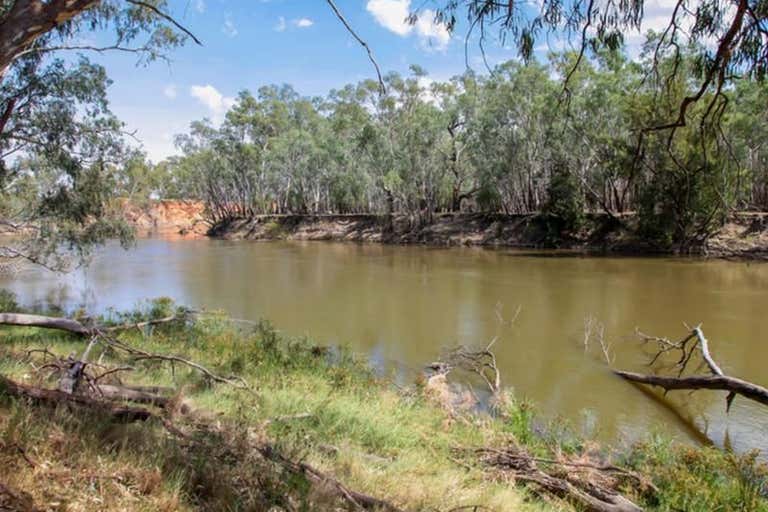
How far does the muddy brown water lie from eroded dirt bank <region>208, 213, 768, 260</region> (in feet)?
8.36

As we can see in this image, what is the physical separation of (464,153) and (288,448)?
99.2ft

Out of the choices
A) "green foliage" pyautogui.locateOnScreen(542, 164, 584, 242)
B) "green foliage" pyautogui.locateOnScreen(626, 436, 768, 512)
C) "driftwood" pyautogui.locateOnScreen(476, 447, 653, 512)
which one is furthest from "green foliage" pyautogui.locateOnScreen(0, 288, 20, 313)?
"green foliage" pyautogui.locateOnScreen(542, 164, 584, 242)

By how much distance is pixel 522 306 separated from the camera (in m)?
12.6

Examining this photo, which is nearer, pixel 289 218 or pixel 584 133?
pixel 584 133

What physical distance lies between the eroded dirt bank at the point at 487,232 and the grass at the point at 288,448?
1984 centimetres

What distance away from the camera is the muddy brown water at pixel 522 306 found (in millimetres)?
6613

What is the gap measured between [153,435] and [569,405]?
533 cm

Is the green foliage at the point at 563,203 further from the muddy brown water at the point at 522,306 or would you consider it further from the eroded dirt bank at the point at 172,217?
the eroded dirt bank at the point at 172,217

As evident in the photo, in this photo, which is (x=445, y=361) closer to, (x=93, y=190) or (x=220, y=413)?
(x=220, y=413)

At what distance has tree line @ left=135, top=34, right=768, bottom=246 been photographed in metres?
20.2

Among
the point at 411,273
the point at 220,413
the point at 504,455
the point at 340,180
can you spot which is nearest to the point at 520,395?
the point at 504,455

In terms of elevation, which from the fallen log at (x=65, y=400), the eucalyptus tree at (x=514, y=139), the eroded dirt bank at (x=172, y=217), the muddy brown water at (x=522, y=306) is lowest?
the muddy brown water at (x=522, y=306)

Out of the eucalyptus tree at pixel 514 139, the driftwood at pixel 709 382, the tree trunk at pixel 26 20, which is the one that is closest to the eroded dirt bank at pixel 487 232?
the eucalyptus tree at pixel 514 139

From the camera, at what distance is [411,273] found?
62.7 ft
